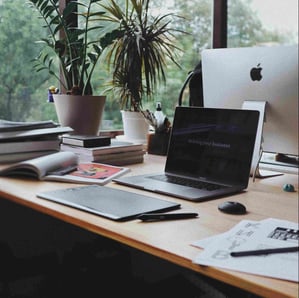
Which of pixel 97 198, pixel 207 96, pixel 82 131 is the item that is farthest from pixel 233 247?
pixel 82 131

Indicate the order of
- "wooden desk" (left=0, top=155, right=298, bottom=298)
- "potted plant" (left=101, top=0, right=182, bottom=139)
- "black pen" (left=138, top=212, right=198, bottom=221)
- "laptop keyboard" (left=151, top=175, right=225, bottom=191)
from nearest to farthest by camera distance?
"wooden desk" (left=0, top=155, right=298, bottom=298), "black pen" (left=138, top=212, right=198, bottom=221), "laptop keyboard" (left=151, top=175, right=225, bottom=191), "potted plant" (left=101, top=0, right=182, bottom=139)

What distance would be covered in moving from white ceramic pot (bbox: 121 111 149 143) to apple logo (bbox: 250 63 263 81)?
0.76 metres

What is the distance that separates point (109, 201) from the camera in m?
1.28

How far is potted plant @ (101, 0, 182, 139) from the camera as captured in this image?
248cm

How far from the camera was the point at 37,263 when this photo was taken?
83.9 inches

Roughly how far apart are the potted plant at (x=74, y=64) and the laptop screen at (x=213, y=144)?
1.95 feet

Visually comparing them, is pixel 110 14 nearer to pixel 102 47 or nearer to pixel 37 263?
pixel 102 47

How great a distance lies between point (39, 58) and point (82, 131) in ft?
1.63

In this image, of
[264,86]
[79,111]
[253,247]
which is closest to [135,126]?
[79,111]

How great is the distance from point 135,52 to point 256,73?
0.98 metres

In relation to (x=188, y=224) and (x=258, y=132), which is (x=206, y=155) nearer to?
(x=258, y=132)

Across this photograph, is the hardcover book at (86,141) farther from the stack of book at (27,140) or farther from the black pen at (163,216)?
the black pen at (163,216)

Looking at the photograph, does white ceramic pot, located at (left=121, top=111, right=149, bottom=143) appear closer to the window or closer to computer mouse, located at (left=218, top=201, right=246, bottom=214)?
the window

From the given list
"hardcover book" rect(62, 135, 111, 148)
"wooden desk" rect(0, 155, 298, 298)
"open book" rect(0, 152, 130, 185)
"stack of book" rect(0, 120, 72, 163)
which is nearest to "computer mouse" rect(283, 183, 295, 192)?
"wooden desk" rect(0, 155, 298, 298)
